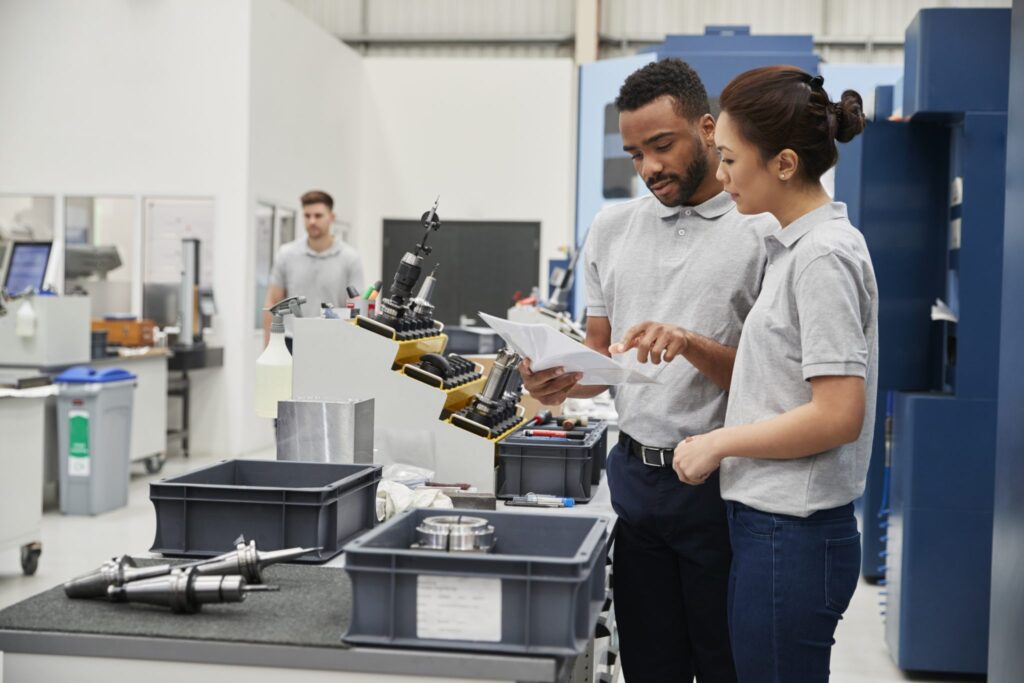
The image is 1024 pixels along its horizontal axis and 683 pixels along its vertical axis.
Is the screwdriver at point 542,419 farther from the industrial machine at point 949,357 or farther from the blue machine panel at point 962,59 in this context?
the blue machine panel at point 962,59

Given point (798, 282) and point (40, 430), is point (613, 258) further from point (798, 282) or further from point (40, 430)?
point (40, 430)

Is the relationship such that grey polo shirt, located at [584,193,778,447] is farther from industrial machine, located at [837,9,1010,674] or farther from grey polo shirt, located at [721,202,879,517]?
industrial machine, located at [837,9,1010,674]

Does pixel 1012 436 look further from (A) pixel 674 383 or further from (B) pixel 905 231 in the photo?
(B) pixel 905 231

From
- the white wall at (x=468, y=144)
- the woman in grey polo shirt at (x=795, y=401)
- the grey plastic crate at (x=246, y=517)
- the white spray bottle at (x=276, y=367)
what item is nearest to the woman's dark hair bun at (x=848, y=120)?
the woman in grey polo shirt at (x=795, y=401)

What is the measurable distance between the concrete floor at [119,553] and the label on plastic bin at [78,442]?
251mm

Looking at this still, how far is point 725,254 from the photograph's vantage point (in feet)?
6.13

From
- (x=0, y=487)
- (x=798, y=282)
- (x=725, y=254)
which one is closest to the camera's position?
(x=798, y=282)

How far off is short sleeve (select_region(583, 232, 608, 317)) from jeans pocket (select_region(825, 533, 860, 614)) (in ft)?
2.31

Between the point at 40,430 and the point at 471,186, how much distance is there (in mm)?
6204

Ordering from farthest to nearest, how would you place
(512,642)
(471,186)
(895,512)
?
(471,186)
(895,512)
(512,642)

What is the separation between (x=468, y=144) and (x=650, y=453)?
Answer: 8560 mm

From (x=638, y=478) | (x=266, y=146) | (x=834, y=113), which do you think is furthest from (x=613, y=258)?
(x=266, y=146)

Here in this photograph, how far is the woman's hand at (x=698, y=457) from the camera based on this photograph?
151 centimetres

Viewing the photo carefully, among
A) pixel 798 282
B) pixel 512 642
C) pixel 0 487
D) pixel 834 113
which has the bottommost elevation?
pixel 0 487
